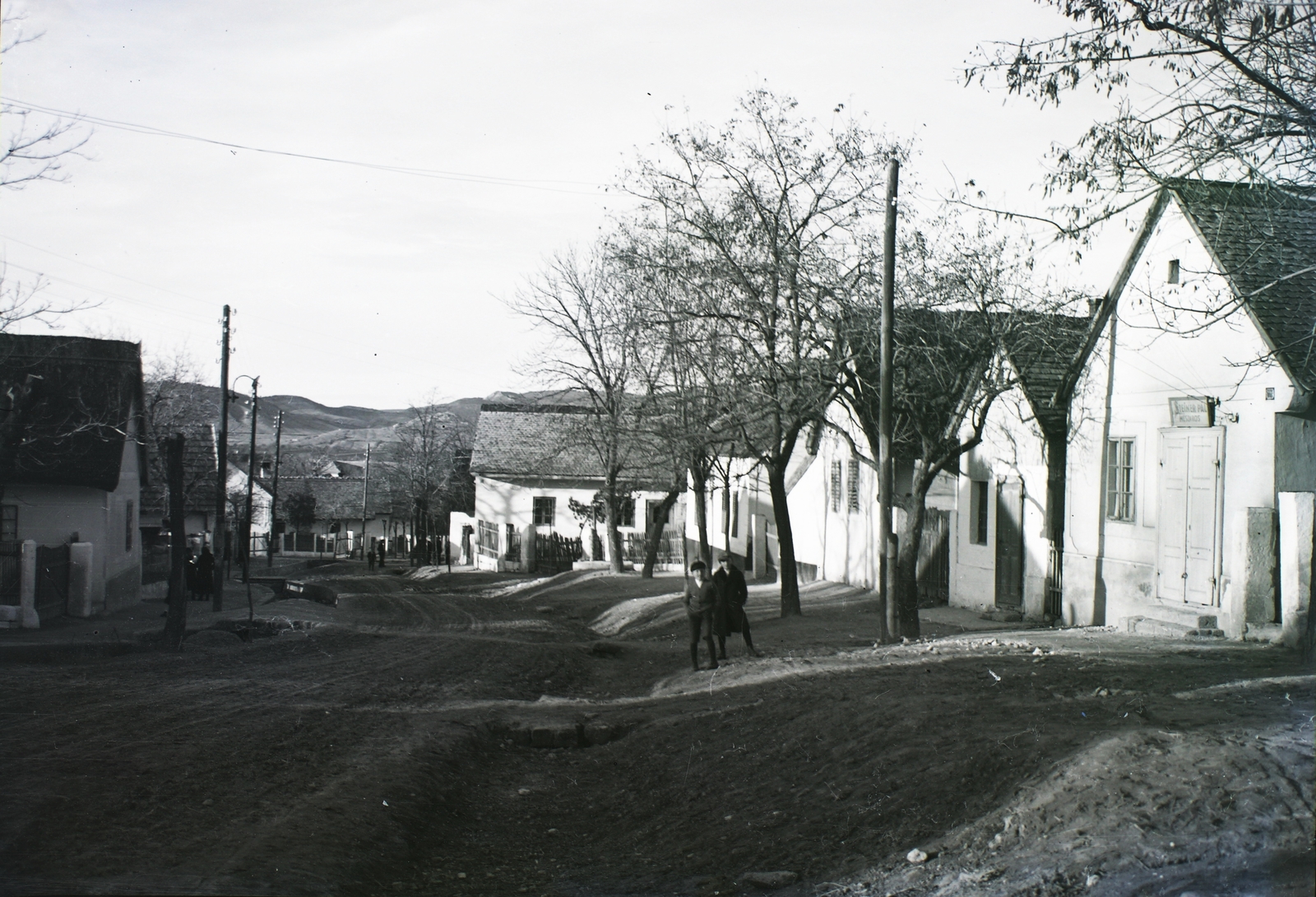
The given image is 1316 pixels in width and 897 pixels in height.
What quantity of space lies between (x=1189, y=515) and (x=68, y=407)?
24516 millimetres

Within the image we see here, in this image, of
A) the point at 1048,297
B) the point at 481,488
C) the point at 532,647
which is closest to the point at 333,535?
the point at 481,488

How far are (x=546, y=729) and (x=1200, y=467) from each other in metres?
10.00

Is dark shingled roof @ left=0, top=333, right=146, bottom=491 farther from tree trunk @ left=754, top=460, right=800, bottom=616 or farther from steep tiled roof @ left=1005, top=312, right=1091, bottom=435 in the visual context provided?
steep tiled roof @ left=1005, top=312, right=1091, bottom=435

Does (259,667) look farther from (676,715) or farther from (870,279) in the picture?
(870,279)

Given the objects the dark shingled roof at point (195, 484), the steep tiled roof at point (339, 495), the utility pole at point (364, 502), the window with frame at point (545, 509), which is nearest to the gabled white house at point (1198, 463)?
the window with frame at point (545, 509)

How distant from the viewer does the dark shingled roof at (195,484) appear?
148 feet

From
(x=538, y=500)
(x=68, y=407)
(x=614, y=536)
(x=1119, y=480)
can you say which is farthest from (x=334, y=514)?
(x=1119, y=480)

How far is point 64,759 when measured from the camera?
8.78 metres

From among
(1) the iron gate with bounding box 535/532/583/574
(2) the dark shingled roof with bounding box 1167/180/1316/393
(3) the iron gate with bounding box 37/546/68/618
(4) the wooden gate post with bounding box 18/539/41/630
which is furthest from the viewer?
(1) the iron gate with bounding box 535/532/583/574

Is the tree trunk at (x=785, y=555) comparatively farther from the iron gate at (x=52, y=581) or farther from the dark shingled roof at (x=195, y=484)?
the dark shingled roof at (x=195, y=484)

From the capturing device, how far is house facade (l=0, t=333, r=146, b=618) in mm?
22766

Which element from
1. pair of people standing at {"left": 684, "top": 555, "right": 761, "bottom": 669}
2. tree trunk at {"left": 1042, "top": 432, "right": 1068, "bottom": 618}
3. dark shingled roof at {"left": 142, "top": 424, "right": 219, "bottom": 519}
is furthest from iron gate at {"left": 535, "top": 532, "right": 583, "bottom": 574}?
pair of people standing at {"left": 684, "top": 555, "right": 761, "bottom": 669}

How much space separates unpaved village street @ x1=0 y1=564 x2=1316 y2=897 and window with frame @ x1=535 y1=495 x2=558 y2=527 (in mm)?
32184

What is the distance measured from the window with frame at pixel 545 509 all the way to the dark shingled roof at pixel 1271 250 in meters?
36.0
